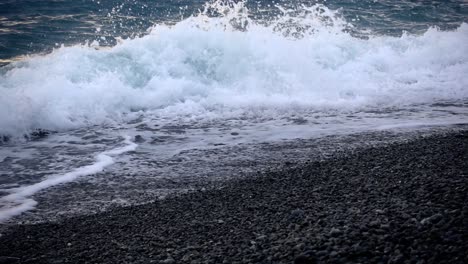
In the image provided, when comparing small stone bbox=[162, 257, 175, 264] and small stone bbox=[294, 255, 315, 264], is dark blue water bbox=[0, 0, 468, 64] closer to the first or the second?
Result: small stone bbox=[162, 257, 175, 264]

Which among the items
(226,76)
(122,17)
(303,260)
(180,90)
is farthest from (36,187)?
(122,17)

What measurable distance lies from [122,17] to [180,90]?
24.7 feet

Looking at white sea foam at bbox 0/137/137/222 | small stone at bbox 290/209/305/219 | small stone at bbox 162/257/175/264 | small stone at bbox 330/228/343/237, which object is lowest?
white sea foam at bbox 0/137/137/222

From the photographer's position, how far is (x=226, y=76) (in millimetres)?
11773

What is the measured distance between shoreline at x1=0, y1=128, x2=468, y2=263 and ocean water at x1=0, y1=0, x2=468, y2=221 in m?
0.74

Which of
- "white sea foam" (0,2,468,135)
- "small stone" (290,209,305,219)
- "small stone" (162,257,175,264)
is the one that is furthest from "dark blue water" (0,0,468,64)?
"small stone" (290,209,305,219)

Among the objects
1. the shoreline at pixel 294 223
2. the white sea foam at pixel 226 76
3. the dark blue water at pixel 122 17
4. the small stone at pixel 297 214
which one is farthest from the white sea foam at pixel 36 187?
the dark blue water at pixel 122 17

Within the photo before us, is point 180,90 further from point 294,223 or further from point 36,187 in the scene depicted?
point 294,223

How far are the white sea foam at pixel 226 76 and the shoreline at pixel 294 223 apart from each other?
438 cm

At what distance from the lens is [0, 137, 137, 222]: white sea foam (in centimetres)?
512

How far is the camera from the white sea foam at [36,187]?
5121 millimetres

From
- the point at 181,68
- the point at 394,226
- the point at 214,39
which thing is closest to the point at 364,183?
the point at 394,226

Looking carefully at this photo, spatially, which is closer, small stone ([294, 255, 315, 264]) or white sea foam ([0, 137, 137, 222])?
small stone ([294, 255, 315, 264])

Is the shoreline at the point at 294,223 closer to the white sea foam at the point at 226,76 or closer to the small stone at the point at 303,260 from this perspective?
the small stone at the point at 303,260
